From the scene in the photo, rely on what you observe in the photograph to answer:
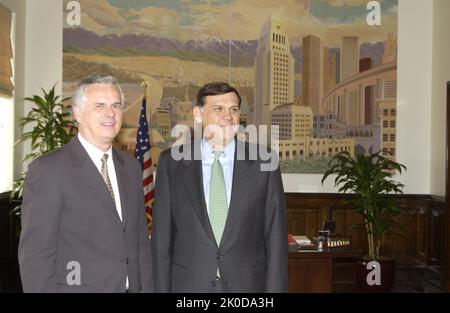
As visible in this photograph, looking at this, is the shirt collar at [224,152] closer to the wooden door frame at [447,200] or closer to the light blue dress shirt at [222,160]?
the light blue dress shirt at [222,160]

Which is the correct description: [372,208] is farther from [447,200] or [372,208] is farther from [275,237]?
[275,237]

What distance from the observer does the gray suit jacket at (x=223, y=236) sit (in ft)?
8.21

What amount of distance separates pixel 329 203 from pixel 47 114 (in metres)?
3.60

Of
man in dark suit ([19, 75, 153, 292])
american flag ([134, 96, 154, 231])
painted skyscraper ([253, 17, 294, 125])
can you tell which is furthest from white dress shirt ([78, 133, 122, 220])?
painted skyscraper ([253, 17, 294, 125])

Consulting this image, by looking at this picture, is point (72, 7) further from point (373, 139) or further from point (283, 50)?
point (373, 139)

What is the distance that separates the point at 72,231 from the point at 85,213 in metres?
0.08

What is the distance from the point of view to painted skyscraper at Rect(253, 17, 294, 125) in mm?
7410

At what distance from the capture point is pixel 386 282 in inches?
253

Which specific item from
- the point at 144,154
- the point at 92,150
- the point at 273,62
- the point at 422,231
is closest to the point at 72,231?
the point at 92,150

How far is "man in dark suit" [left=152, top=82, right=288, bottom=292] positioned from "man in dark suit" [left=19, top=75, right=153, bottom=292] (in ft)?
0.83

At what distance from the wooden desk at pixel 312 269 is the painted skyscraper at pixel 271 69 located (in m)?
2.78

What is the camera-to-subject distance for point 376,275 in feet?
20.9

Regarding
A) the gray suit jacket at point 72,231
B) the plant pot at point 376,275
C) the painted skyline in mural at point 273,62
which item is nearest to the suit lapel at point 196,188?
the gray suit jacket at point 72,231
